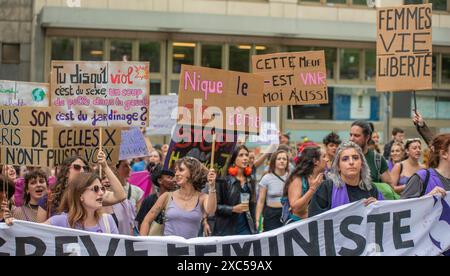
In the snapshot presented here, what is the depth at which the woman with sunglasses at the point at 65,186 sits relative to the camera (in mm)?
7738

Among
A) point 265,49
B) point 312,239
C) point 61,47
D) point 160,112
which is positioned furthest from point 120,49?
point 312,239

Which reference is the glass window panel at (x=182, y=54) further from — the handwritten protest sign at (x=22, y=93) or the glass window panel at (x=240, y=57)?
the handwritten protest sign at (x=22, y=93)

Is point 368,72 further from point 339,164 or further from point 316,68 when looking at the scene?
point 339,164

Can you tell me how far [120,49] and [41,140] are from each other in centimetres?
1606

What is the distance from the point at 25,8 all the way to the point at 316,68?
1547 centimetres

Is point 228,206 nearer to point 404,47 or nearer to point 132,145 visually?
point 132,145

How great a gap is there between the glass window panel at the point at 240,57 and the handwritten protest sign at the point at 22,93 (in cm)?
1362

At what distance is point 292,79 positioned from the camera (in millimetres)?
11398

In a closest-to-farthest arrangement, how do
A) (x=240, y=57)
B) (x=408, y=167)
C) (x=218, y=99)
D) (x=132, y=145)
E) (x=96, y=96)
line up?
(x=218, y=99) → (x=96, y=96) → (x=132, y=145) → (x=408, y=167) → (x=240, y=57)

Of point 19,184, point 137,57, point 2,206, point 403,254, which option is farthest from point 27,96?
point 137,57

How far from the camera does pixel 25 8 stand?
25172 mm

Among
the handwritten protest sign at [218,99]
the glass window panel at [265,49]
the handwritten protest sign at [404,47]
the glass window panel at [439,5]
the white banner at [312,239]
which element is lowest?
the white banner at [312,239]

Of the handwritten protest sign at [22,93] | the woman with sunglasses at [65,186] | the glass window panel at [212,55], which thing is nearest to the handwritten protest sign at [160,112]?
the handwritten protest sign at [22,93]

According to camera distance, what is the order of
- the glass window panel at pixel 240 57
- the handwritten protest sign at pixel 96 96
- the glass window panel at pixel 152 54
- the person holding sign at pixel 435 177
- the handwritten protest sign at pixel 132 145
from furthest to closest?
1. the glass window panel at pixel 240 57
2. the glass window panel at pixel 152 54
3. the handwritten protest sign at pixel 132 145
4. the handwritten protest sign at pixel 96 96
5. the person holding sign at pixel 435 177
